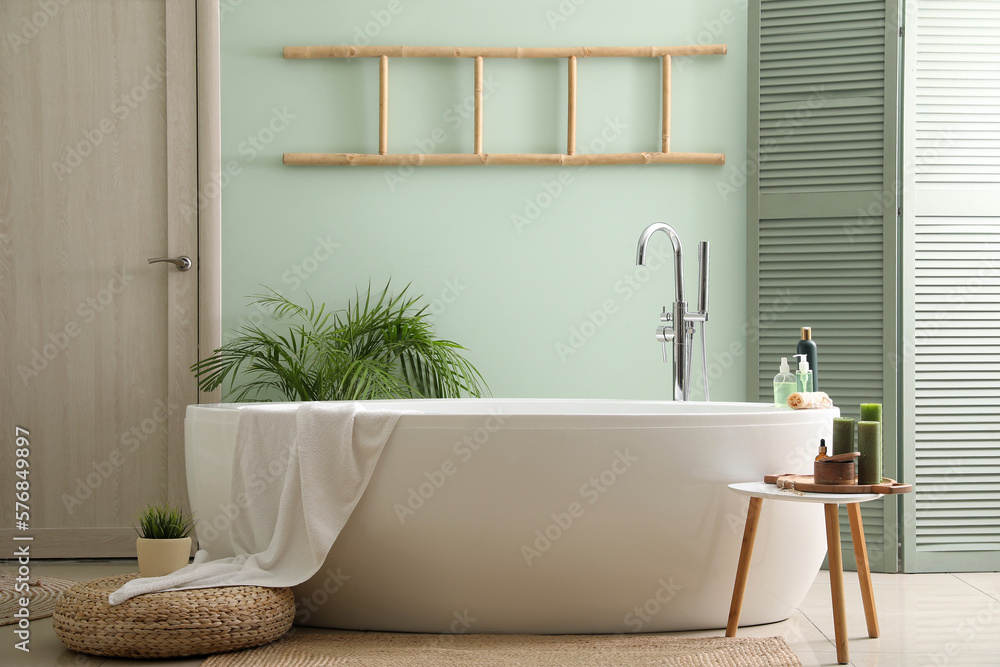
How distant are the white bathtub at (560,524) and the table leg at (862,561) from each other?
12 centimetres

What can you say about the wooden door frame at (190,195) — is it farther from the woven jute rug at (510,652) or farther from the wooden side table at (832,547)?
the wooden side table at (832,547)

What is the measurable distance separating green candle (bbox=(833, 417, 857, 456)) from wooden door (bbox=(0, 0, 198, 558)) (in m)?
2.08

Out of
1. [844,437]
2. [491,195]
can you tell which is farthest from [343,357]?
[844,437]

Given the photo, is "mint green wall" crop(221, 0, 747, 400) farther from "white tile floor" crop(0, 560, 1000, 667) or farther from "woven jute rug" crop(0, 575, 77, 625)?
"woven jute rug" crop(0, 575, 77, 625)

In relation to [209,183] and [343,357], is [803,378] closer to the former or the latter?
[343,357]

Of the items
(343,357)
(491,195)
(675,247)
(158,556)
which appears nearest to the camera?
(158,556)

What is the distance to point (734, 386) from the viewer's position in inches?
119

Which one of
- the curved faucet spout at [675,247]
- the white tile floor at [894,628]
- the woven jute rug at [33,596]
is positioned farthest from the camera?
the curved faucet spout at [675,247]

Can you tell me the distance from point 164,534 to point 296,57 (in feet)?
5.69

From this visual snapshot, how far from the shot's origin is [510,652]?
72.6 inches

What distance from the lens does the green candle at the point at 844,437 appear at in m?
1.89

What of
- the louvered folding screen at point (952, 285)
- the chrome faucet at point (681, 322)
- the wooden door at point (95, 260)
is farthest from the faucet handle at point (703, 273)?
the wooden door at point (95, 260)

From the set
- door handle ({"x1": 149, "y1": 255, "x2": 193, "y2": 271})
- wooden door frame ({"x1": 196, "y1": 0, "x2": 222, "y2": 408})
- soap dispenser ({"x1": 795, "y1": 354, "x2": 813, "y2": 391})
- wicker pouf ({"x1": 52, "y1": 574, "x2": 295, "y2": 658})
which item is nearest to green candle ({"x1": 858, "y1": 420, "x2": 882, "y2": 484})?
soap dispenser ({"x1": 795, "y1": 354, "x2": 813, "y2": 391})

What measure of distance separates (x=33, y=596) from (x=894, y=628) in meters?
2.25
